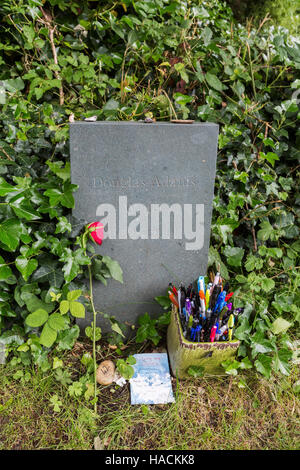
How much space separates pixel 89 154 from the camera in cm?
168

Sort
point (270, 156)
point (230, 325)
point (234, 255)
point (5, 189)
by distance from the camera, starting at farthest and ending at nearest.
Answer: point (270, 156) → point (234, 255) → point (230, 325) → point (5, 189)

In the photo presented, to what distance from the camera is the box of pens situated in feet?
5.32

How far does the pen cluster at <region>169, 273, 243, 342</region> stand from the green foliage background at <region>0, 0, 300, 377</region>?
240 mm

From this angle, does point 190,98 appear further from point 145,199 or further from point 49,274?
point 49,274

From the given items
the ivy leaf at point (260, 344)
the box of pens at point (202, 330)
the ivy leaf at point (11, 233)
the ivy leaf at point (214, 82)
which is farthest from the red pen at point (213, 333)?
the ivy leaf at point (214, 82)

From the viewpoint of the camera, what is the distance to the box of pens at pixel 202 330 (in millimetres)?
1622

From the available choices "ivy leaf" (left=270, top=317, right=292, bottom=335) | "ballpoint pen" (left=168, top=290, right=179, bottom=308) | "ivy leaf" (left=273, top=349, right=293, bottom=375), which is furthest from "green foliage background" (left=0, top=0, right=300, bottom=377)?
"ballpoint pen" (left=168, top=290, right=179, bottom=308)

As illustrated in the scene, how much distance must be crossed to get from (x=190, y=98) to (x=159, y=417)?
1.68 meters

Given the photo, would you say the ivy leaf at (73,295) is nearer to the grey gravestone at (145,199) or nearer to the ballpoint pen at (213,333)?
the grey gravestone at (145,199)

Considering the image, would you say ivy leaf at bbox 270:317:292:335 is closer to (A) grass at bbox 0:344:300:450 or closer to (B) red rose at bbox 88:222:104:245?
(A) grass at bbox 0:344:300:450

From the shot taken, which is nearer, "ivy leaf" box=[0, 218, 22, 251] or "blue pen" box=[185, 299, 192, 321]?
"ivy leaf" box=[0, 218, 22, 251]

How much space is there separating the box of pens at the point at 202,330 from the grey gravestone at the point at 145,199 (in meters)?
0.23

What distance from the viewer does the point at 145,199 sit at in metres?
1.80

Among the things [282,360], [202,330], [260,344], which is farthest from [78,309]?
[282,360]
